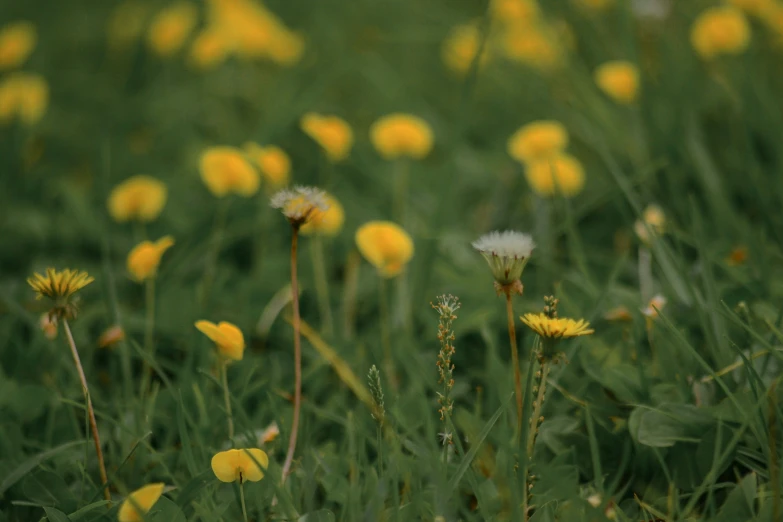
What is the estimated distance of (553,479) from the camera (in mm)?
952

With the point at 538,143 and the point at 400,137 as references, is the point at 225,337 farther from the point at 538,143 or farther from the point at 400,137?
the point at 538,143

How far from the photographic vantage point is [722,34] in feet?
6.57

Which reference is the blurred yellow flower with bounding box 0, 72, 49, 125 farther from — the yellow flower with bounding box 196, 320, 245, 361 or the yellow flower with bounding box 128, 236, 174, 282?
the yellow flower with bounding box 196, 320, 245, 361

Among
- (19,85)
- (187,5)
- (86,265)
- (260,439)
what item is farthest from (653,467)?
(187,5)

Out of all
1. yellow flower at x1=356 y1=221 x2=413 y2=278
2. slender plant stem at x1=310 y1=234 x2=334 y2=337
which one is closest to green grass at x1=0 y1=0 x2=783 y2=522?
slender plant stem at x1=310 y1=234 x2=334 y2=337

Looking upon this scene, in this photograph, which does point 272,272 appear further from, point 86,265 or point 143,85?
point 143,85

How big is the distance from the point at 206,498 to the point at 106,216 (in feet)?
3.68

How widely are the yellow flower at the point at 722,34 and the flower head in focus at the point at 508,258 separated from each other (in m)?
1.39

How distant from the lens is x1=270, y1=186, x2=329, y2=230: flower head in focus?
1050 mm

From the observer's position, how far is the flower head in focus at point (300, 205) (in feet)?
3.44

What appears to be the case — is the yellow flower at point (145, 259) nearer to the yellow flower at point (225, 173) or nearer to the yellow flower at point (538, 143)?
the yellow flower at point (225, 173)

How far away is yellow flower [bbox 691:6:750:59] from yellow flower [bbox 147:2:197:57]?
1.69m

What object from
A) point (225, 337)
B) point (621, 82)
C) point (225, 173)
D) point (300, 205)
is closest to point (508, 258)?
point (300, 205)

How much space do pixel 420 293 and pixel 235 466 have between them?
0.68 m
